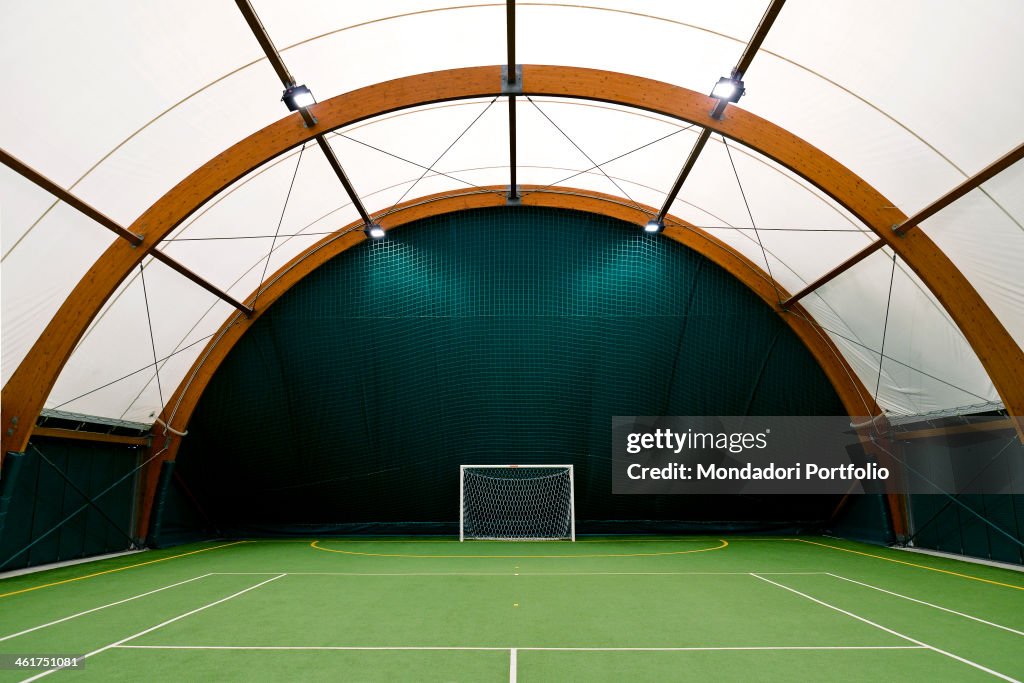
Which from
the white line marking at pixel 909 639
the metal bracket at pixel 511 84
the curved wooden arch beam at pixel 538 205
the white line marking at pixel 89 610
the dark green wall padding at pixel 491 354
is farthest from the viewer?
the dark green wall padding at pixel 491 354

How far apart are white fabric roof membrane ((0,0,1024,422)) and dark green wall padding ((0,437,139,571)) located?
87 centimetres

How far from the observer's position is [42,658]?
5.45 meters

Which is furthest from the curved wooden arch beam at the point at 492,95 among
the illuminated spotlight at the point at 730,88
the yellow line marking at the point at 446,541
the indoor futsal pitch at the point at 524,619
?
the yellow line marking at the point at 446,541

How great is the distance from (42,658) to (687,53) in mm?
10649

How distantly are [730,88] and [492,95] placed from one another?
3.52m

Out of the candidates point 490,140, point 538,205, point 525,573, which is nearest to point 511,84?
point 490,140

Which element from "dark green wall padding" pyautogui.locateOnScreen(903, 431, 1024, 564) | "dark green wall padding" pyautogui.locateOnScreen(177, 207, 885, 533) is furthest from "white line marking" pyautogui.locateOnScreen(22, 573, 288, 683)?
"dark green wall padding" pyautogui.locateOnScreen(903, 431, 1024, 564)

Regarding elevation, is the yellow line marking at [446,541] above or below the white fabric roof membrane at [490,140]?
below

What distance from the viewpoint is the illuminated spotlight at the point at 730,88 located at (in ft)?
31.0

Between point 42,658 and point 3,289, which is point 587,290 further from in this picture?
point 42,658

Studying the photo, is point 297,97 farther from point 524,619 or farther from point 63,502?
point 63,502

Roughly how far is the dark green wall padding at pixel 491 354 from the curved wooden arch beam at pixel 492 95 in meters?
5.05

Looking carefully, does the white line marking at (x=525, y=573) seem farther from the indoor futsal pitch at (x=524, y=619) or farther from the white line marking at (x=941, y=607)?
the white line marking at (x=941, y=607)

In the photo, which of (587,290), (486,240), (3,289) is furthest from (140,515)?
(587,290)
